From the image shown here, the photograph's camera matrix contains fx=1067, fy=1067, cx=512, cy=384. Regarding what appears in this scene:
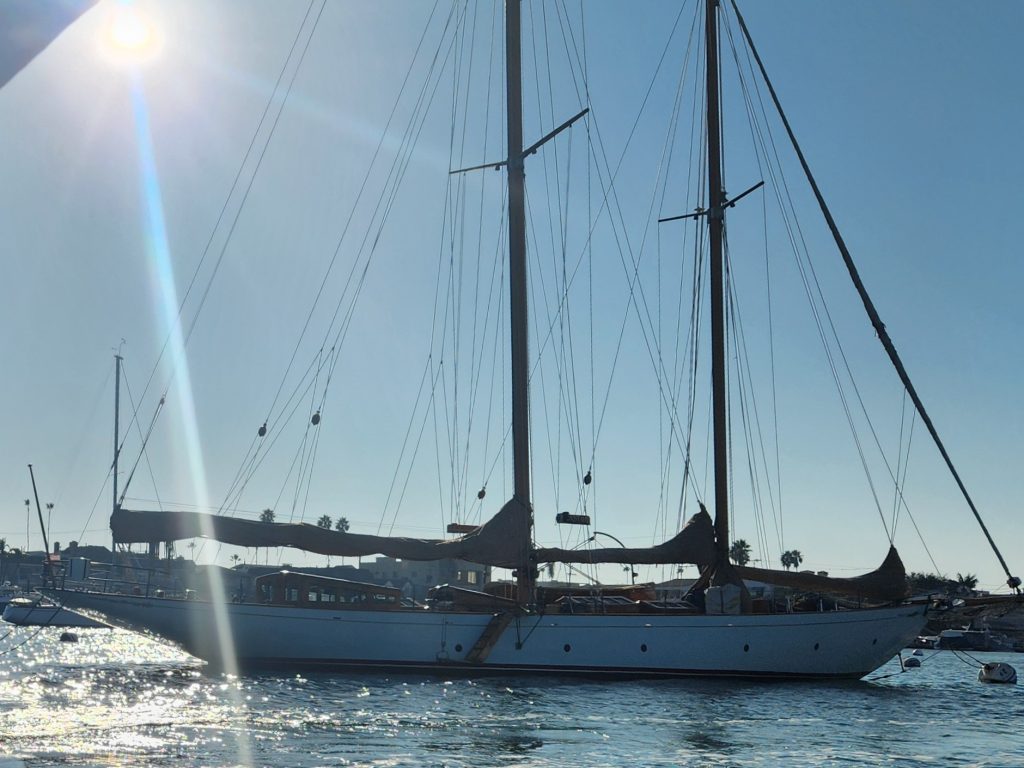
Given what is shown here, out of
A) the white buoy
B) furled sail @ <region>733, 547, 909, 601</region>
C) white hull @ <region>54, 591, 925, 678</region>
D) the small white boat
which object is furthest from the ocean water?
the small white boat

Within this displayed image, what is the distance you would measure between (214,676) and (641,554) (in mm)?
15283

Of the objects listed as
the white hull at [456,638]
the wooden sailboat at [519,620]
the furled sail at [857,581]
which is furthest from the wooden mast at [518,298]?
the furled sail at [857,581]

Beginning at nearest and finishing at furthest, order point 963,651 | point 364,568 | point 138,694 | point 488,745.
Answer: point 488,745 < point 138,694 < point 963,651 < point 364,568

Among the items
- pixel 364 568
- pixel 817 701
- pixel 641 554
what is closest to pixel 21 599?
pixel 364 568

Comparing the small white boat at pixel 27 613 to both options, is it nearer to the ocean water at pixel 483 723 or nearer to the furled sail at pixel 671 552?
the ocean water at pixel 483 723

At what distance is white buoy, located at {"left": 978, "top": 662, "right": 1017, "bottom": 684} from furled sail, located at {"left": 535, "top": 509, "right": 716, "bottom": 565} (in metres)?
18.0

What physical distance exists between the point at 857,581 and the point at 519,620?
12666 millimetres

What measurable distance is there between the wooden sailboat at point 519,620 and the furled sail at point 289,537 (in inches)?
1.8

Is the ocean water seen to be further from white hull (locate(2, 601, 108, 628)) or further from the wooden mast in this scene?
white hull (locate(2, 601, 108, 628))

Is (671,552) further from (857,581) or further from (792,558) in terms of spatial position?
(792,558)

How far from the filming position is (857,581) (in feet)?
127

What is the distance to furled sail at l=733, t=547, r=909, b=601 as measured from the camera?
38750mm

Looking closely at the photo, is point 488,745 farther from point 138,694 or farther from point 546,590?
point 546,590

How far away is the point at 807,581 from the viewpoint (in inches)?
1537
